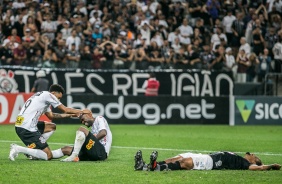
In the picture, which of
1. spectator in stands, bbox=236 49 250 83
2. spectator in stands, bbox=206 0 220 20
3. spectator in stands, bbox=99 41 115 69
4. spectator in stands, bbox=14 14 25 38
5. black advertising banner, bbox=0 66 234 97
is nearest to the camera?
black advertising banner, bbox=0 66 234 97

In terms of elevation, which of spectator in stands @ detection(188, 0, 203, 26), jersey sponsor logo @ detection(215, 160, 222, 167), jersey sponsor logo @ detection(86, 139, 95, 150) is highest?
spectator in stands @ detection(188, 0, 203, 26)

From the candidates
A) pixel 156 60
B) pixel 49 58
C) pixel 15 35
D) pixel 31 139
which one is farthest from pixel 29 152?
pixel 156 60

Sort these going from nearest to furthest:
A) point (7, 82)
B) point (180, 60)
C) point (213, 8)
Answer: point (7, 82)
point (180, 60)
point (213, 8)

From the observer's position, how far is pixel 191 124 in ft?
101

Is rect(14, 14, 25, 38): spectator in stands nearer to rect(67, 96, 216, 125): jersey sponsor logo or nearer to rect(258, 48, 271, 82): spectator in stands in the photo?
rect(67, 96, 216, 125): jersey sponsor logo

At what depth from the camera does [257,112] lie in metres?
30.9

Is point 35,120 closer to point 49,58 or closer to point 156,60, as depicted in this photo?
point 49,58

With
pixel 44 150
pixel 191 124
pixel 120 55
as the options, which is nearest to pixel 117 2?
pixel 120 55

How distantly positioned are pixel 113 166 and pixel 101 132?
3.03ft

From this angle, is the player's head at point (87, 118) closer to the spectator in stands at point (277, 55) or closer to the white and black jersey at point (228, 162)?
the white and black jersey at point (228, 162)

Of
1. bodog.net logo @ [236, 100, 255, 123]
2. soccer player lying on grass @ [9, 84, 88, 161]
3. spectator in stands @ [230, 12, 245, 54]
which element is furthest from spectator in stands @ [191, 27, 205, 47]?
soccer player lying on grass @ [9, 84, 88, 161]

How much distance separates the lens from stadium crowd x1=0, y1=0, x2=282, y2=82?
30.2 metres

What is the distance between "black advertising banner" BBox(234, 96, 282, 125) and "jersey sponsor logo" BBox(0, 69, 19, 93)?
8.69m

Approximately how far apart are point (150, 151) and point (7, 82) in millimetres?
11607
